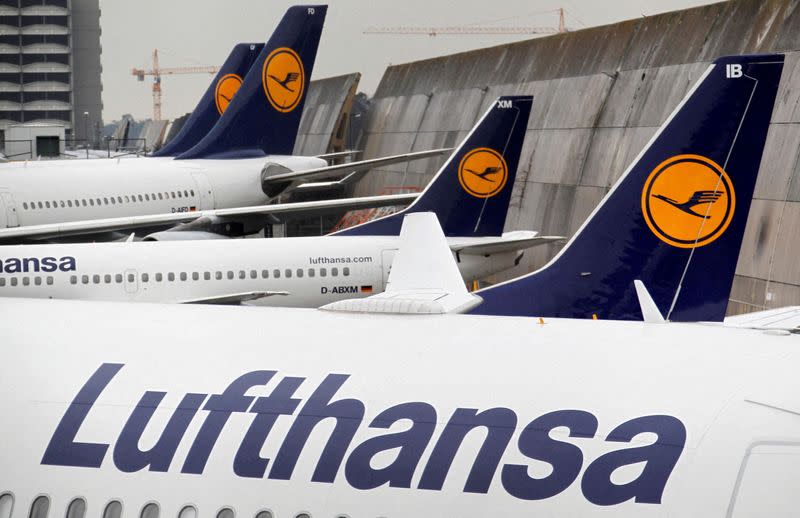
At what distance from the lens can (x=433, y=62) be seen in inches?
1752

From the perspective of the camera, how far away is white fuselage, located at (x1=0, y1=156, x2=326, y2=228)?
33906 mm

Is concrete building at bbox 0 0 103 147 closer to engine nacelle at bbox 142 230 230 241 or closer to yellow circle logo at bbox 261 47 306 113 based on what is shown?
yellow circle logo at bbox 261 47 306 113

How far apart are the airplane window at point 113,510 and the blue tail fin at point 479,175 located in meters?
19.9

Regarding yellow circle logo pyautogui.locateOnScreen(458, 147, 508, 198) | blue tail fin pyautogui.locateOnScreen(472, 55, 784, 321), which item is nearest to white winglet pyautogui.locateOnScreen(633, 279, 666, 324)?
blue tail fin pyautogui.locateOnScreen(472, 55, 784, 321)

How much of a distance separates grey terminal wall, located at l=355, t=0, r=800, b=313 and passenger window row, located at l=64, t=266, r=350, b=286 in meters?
8.59

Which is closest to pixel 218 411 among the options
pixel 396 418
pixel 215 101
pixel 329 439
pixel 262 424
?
pixel 262 424

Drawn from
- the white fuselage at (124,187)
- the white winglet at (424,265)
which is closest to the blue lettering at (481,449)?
the white winglet at (424,265)

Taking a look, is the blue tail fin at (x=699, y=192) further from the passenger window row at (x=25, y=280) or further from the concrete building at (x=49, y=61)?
the concrete building at (x=49, y=61)

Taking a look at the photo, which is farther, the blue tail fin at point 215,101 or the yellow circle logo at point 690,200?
the blue tail fin at point 215,101

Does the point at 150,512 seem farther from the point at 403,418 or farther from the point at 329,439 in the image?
the point at 403,418

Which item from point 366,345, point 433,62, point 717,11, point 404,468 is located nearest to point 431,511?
point 404,468

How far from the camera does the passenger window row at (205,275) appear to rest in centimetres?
2309

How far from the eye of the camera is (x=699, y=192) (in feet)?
47.9

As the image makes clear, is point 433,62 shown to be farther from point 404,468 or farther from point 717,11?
point 404,468
